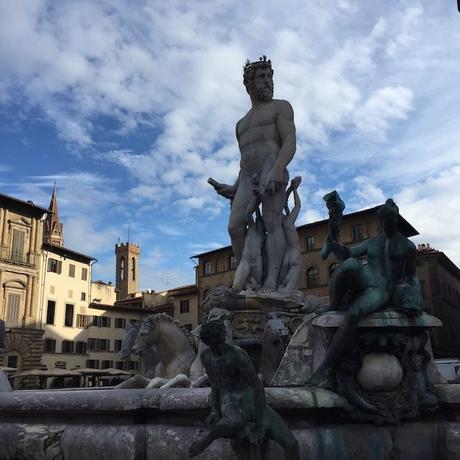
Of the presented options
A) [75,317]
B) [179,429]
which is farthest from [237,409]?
[75,317]

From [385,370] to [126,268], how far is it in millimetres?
106531

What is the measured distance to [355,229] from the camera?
46156 millimetres

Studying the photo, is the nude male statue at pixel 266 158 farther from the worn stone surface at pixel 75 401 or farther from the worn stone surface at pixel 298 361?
the worn stone surface at pixel 75 401

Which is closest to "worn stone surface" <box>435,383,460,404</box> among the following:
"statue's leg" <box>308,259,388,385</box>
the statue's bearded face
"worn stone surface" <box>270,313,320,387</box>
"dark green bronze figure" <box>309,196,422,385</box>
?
"dark green bronze figure" <box>309,196,422,385</box>

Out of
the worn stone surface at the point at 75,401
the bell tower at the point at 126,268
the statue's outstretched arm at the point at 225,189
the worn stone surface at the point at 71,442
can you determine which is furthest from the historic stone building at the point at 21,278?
the bell tower at the point at 126,268

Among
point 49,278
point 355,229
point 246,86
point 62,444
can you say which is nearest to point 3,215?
point 49,278

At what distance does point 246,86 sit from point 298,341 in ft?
15.2

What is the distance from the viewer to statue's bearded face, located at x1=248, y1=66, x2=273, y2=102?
Result: 786 cm

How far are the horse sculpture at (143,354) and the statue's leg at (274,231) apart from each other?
183 centimetres

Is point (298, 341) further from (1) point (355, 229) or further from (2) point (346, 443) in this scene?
(1) point (355, 229)

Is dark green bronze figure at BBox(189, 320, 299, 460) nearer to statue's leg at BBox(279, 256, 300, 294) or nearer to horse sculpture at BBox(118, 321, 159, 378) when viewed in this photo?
horse sculpture at BBox(118, 321, 159, 378)

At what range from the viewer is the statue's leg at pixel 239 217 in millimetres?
7805

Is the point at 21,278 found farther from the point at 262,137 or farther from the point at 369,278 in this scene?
the point at 369,278

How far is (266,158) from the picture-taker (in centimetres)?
787
